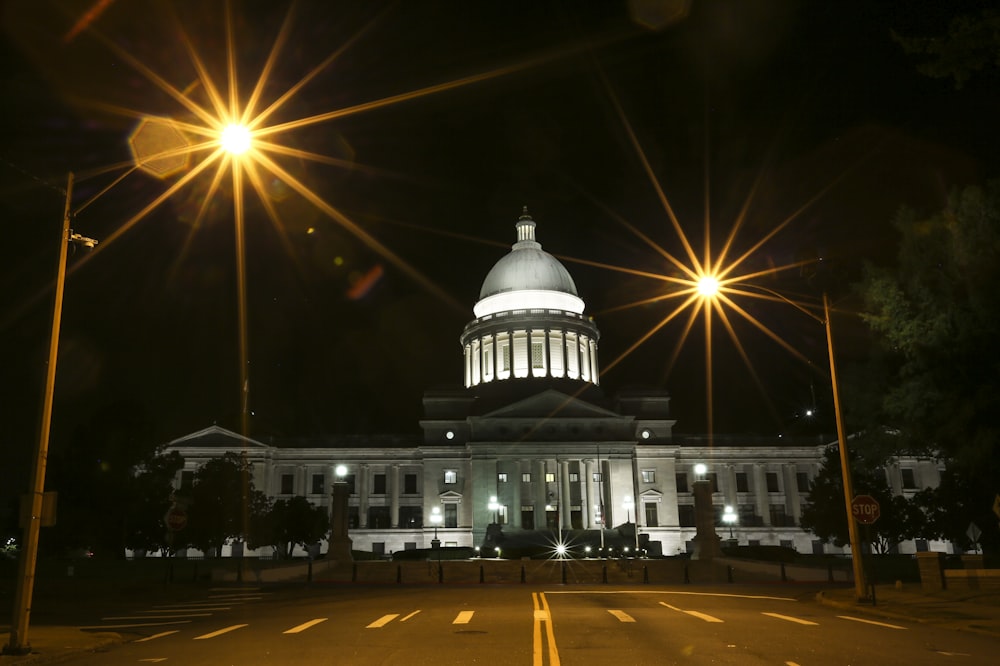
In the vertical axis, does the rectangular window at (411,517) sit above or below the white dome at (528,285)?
below

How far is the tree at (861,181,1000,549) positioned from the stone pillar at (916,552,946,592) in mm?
3809

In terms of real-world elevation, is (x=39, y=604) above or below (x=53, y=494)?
below

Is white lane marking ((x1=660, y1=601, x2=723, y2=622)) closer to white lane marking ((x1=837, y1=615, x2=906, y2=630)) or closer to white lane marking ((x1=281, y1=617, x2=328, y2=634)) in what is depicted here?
white lane marking ((x1=837, y1=615, x2=906, y2=630))

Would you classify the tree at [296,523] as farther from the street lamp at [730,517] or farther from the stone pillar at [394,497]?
the street lamp at [730,517]

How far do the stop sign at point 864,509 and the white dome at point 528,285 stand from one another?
81462mm

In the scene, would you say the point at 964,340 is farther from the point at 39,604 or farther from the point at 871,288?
the point at 39,604

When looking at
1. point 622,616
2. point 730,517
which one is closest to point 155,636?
point 622,616

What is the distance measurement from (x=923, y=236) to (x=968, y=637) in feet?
59.4

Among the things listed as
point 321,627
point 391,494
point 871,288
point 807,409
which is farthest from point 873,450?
point 807,409

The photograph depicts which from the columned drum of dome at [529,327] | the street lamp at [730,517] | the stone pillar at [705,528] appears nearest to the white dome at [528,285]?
the columned drum of dome at [529,327]

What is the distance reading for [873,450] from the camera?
110 ft

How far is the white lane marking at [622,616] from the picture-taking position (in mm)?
18697

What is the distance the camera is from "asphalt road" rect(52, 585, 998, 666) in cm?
1295

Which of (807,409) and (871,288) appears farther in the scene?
(807,409)
